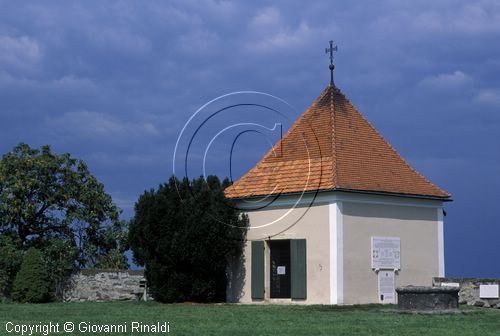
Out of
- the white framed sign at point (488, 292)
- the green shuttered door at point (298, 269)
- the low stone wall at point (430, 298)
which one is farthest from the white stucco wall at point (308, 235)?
the white framed sign at point (488, 292)

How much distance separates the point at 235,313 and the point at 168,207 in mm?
7662

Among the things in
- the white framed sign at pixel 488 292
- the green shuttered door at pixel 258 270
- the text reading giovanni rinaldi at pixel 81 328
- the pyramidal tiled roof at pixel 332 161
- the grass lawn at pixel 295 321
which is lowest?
the grass lawn at pixel 295 321

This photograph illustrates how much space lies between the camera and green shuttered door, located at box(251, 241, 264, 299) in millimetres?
27469

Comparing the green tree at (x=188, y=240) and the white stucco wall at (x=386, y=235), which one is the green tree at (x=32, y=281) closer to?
the green tree at (x=188, y=240)

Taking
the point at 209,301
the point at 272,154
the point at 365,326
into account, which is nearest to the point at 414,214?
the point at 272,154

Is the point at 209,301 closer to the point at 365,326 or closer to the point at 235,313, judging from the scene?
the point at 235,313

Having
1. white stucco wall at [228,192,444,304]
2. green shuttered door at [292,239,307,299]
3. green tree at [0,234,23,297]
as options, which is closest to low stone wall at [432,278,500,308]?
white stucco wall at [228,192,444,304]

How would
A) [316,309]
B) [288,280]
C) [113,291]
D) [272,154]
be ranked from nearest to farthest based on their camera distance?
[316,309] → [288,280] → [272,154] → [113,291]

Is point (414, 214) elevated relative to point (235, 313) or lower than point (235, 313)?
elevated

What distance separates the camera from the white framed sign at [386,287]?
86.5 feet

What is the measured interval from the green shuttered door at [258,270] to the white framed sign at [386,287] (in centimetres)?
402

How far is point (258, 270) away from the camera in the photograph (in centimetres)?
2756

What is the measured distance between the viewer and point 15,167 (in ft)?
110

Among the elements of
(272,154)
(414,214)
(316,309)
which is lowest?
(316,309)
